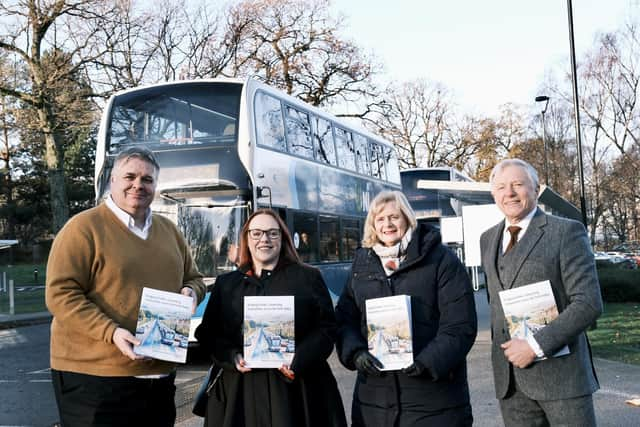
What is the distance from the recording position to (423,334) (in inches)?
143

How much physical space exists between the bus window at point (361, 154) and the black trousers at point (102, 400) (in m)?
12.8

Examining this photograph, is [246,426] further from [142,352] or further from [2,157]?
[2,157]

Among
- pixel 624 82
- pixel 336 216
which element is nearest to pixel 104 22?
pixel 336 216

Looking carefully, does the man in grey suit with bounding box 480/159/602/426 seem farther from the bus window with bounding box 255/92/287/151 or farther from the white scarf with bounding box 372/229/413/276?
the bus window with bounding box 255/92/287/151

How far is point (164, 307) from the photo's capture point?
142 inches

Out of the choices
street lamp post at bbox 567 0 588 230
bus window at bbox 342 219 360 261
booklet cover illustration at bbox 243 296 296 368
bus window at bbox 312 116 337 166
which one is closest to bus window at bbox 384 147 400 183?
bus window at bbox 342 219 360 261

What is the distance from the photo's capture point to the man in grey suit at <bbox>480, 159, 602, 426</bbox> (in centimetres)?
346

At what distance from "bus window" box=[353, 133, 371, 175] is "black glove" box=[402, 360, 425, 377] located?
41.8 ft

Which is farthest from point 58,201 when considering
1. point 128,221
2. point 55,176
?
point 128,221

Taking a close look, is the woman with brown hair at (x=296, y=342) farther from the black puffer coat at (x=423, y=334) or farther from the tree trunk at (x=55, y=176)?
the tree trunk at (x=55, y=176)

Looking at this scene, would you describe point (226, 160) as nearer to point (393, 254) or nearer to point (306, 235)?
point (306, 235)

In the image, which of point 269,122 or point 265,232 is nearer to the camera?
point 265,232

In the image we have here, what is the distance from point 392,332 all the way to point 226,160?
721 cm

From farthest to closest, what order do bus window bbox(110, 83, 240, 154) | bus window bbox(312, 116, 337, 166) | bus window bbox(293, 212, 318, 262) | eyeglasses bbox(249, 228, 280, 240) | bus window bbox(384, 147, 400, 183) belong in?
bus window bbox(384, 147, 400, 183) < bus window bbox(312, 116, 337, 166) < bus window bbox(293, 212, 318, 262) < bus window bbox(110, 83, 240, 154) < eyeglasses bbox(249, 228, 280, 240)
